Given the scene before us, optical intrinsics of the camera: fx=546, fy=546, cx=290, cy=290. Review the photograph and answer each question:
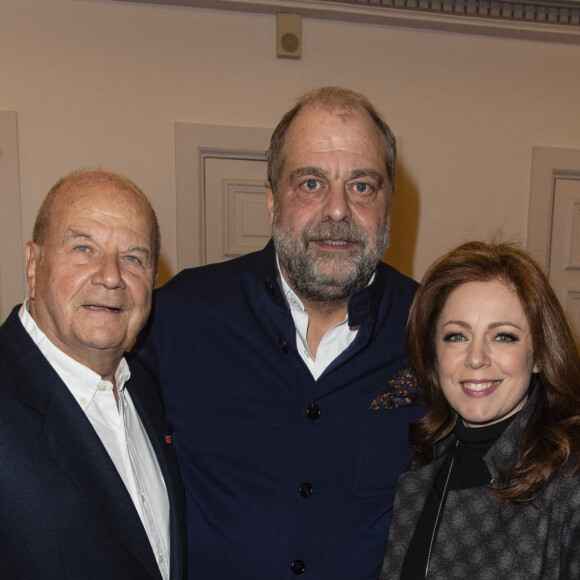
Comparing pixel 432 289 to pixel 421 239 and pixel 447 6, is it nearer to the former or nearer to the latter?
pixel 421 239

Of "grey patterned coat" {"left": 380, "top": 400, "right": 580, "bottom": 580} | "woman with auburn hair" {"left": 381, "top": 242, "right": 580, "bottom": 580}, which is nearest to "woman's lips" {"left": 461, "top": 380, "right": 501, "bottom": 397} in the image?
"woman with auburn hair" {"left": 381, "top": 242, "right": 580, "bottom": 580}

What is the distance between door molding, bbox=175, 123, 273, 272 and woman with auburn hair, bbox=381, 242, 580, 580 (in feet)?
6.23

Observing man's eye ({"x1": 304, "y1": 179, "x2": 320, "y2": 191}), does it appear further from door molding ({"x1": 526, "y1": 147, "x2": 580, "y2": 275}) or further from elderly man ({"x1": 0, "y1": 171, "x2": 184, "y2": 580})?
door molding ({"x1": 526, "y1": 147, "x2": 580, "y2": 275})

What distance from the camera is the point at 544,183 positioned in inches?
139

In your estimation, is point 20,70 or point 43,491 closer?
point 43,491

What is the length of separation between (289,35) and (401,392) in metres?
2.27

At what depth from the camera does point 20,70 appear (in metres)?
2.91

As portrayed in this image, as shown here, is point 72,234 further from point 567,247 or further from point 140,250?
point 567,247

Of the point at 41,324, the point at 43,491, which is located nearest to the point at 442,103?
the point at 41,324

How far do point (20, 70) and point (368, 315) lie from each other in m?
2.43

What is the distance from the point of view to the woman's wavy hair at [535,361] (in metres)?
1.26

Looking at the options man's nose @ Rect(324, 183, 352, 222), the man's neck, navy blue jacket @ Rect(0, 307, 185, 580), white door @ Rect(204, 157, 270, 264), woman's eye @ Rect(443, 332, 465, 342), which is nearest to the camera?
navy blue jacket @ Rect(0, 307, 185, 580)

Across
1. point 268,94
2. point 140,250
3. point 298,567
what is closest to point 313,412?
point 298,567

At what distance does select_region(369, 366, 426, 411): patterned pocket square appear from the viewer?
162cm
